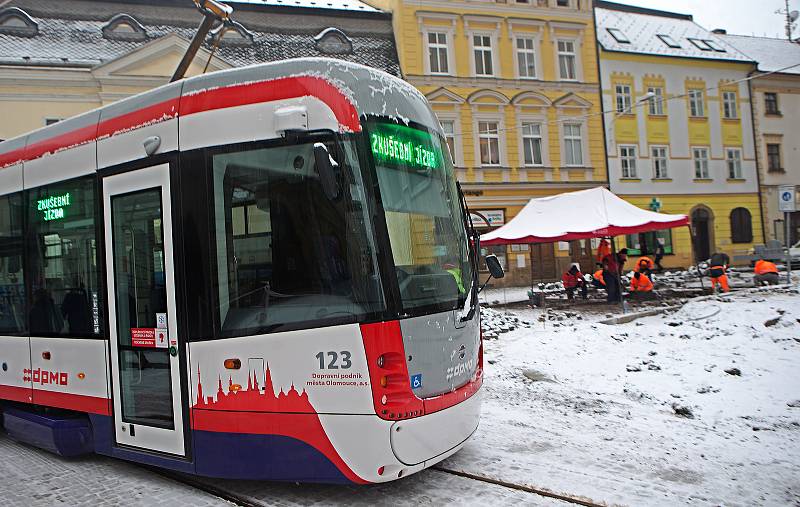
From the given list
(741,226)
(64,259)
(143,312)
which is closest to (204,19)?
(64,259)

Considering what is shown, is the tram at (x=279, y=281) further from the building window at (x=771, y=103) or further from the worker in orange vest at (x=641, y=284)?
the building window at (x=771, y=103)

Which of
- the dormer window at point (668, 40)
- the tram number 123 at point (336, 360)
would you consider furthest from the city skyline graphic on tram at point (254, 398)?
the dormer window at point (668, 40)

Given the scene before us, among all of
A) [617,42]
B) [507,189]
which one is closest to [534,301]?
[507,189]

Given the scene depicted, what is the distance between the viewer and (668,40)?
35.6 m

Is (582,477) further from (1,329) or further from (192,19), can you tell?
(192,19)

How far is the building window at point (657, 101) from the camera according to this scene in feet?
108

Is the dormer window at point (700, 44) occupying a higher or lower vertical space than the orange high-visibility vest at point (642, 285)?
higher

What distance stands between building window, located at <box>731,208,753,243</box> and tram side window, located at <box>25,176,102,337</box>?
116ft

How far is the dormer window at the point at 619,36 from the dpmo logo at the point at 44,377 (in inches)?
1294

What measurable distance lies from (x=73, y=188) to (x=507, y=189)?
24.6m

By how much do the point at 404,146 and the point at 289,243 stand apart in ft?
3.65

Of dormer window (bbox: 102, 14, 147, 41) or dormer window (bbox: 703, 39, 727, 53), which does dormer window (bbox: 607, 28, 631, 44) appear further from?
dormer window (bbox: 102, 14, 147, 41)

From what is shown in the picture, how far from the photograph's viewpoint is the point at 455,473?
5.25 meters

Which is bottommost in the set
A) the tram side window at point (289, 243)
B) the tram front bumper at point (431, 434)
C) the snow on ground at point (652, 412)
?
the snow on ground at point (652, 412)
